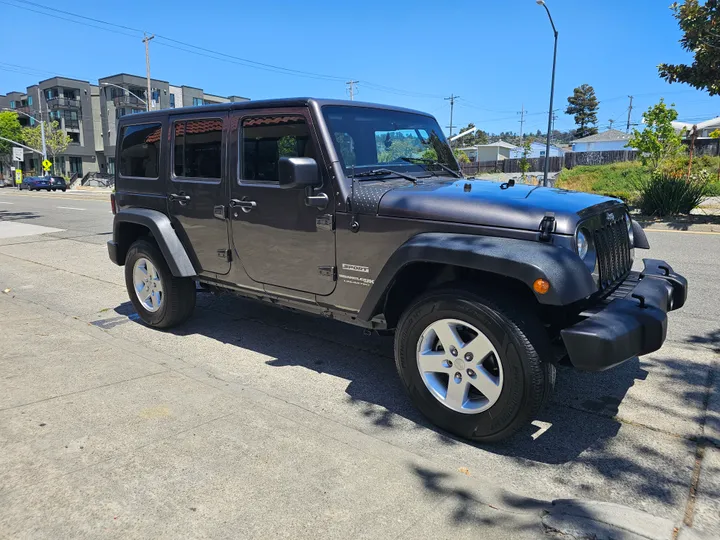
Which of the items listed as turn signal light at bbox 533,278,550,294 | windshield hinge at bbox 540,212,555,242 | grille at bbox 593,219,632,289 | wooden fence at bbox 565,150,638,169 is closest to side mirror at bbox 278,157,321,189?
windshield hinge at bbox 540,212,555,242

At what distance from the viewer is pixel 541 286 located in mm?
2688

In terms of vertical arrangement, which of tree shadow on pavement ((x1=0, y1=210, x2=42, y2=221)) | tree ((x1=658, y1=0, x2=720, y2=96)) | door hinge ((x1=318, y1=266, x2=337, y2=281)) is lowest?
tree shadow on pavement ((x1=0, y1=210, x2=42, y2=221))

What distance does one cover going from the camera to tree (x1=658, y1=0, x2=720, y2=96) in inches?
460

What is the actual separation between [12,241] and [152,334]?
28.7 ft

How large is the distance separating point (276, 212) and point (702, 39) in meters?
12.2

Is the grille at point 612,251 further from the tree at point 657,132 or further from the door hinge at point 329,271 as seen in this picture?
the tree at point 657,132

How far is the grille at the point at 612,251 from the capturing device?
3.22 m

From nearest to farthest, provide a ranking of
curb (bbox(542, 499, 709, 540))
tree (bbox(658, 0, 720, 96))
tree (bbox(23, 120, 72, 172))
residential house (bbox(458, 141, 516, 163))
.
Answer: curb (bbox(542, 499, 709, 540)) < tree (bbox(658, 0, 720, 96)) < tree (bbox(23, 120, 72, 172)) < residential house (bbox(458, 141, 516, 163))

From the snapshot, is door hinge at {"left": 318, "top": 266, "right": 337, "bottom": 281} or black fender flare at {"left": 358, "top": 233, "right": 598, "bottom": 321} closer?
black fender flare at {"left": 358, "top": 233, "right": 598, "bottom": 321}

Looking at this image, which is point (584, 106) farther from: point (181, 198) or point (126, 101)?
point (181, 198)

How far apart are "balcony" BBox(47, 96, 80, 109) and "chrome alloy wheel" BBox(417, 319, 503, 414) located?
3086 inches

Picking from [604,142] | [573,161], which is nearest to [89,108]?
[573,161]

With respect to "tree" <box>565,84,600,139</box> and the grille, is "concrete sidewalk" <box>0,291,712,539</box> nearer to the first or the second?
the grille

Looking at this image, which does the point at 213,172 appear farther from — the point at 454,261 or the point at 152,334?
the point at 454,261
